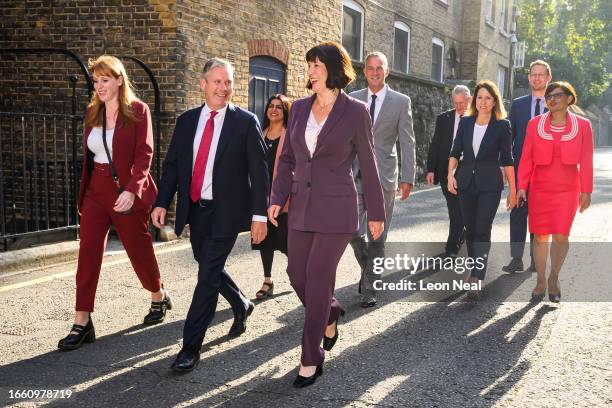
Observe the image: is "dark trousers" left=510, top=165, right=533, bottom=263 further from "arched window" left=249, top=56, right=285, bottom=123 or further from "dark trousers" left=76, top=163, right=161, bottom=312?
"arched window" left=249, top=56, right=285, bottom=123

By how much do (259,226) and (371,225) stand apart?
669 millimetres

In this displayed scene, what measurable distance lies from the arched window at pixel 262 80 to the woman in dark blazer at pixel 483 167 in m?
5.40

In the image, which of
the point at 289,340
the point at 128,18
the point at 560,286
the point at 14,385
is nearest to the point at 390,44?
the point at 128,18

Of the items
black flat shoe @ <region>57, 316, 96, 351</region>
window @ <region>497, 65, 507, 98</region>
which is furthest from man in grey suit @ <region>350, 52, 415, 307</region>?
window @ <region>497, 65, 507, 98</region>

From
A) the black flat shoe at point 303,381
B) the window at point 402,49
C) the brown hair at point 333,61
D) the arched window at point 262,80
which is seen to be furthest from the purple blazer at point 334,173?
the window at point 402,49

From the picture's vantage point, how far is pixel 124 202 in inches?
177

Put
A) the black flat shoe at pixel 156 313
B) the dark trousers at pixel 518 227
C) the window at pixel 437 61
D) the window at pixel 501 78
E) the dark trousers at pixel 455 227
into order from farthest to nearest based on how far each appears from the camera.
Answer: the window at pixel 501 78 → the window at pixel 437 61 → the dark trousers at pixel 455 227 → the dark trousers at pixel 518 227 → the black flat shoe at pixel 156 313

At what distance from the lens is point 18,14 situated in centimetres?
1006

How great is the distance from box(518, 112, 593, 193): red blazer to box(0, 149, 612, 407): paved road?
3.69 feet

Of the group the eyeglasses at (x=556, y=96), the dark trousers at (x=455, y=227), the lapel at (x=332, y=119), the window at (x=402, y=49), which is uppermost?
the window at (x=402, y=49)

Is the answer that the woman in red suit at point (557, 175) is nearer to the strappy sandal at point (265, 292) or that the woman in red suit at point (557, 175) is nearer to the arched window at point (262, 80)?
the strappy sandal at point (265, 292)

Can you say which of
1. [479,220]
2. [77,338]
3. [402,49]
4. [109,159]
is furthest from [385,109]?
[402,49]

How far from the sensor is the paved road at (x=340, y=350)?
3.77 metres

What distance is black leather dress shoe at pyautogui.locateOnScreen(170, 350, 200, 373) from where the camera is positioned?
159 inches
